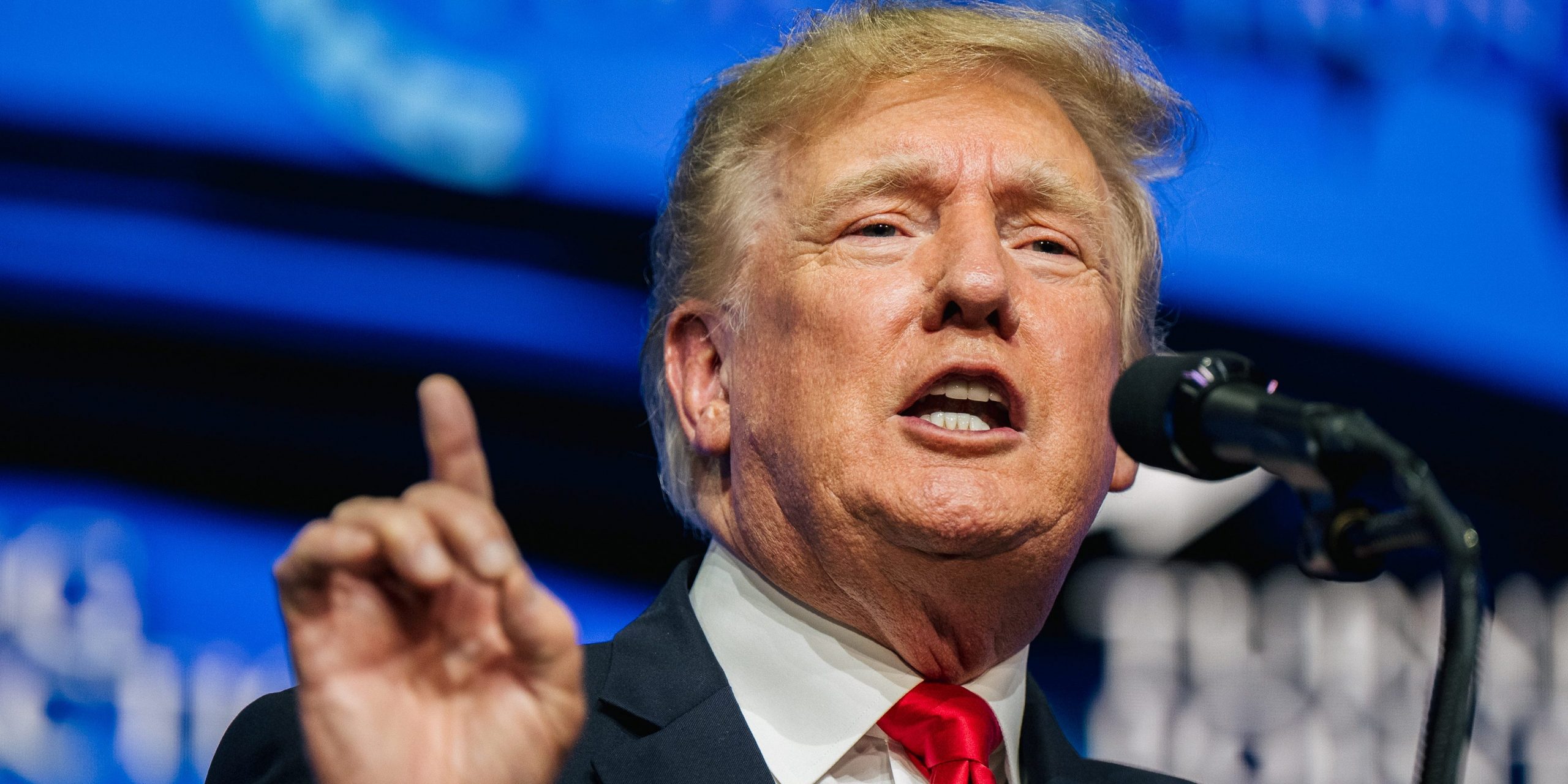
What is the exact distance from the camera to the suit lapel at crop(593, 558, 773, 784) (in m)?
1.66

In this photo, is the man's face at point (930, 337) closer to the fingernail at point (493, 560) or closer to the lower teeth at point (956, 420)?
the lower teeth at point (956, 420)

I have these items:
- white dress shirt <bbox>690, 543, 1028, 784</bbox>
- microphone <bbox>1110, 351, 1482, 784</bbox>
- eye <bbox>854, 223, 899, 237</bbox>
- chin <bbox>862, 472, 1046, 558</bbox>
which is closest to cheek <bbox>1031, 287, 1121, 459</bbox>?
chin <bbox>862, 472, 1046, 558</bbox>

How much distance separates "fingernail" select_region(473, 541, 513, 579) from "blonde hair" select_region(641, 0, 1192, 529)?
2.94 feet

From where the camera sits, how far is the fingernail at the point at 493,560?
1138 mm

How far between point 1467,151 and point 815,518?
213 cm

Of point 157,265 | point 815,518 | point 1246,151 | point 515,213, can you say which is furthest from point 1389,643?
point 157,265

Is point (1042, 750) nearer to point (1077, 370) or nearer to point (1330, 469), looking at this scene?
point (1077, 370)

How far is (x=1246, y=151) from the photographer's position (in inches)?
117

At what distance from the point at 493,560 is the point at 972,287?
2.71ft

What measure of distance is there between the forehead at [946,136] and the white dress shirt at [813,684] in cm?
60

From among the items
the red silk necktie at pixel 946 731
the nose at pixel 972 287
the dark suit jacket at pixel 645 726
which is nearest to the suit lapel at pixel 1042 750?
the dark suit jacket at pixel 645 726

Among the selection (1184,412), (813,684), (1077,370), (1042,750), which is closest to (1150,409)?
(1184,412)

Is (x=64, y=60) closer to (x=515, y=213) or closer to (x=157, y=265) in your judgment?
(x=157, y=265)

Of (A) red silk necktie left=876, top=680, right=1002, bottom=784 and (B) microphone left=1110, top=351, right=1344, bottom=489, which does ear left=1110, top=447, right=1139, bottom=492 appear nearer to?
(A) red silk necktie left=876, top=680, right=1002, bottom=784
